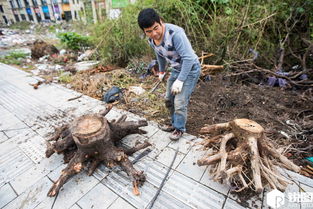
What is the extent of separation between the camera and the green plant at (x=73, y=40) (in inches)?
261

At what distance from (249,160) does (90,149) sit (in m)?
1.53

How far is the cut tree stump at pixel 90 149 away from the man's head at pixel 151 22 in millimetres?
1052

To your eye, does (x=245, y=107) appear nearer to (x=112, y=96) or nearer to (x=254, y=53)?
(x=254, y=53)

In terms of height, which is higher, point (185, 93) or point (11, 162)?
point (185, 93)

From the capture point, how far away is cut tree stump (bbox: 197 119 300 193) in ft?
4.19

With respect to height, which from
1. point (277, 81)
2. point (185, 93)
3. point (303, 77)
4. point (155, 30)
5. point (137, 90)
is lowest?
point (137, 90)

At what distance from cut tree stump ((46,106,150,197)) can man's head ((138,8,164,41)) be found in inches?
41.4

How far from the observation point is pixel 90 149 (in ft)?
5.18

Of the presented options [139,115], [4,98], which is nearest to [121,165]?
[139,115]

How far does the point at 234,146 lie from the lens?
5.15 ft

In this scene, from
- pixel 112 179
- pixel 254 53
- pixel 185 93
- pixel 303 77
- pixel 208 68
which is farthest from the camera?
pixel 208 68

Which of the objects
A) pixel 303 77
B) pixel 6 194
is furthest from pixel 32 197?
pixel 303 77

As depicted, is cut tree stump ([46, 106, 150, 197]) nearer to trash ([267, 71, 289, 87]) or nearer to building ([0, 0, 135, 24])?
trash ([267, 71, 289, 87])

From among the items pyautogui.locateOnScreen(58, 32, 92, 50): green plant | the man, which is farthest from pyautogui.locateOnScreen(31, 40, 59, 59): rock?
the man
